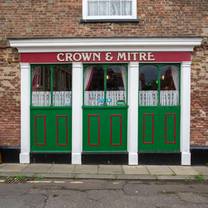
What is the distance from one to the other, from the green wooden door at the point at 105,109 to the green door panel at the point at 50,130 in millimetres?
518

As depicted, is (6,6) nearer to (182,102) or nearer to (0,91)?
(0,91)

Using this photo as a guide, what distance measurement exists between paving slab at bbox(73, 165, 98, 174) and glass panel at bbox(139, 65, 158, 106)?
2.32 m

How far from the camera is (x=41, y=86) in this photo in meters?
11.6

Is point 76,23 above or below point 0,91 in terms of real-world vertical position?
above

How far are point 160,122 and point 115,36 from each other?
2731mm

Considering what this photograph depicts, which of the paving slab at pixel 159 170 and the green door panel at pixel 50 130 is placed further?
the green door panel at pixel 50 130

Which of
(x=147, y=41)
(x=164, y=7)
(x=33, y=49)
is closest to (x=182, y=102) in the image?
(x=147, y=41)

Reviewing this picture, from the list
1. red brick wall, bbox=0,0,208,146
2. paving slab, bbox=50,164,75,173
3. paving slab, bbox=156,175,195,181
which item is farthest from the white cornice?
paving slab, bbox=156,175,195,181

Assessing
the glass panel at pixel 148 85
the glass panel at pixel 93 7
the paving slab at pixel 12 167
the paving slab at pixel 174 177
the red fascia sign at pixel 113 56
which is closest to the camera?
the paving slab at pixel 174 177

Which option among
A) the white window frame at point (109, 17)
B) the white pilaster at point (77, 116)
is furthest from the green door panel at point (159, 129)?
the white window frame at point (109, 17)

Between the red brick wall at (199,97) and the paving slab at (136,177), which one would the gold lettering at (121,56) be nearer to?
the red brick wall at (199,97)

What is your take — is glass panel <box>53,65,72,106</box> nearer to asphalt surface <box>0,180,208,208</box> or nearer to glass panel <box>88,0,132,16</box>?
glass panel <box>88,0,132,16</box>

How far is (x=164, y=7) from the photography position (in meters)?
11.2

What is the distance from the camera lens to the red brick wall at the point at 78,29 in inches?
440
